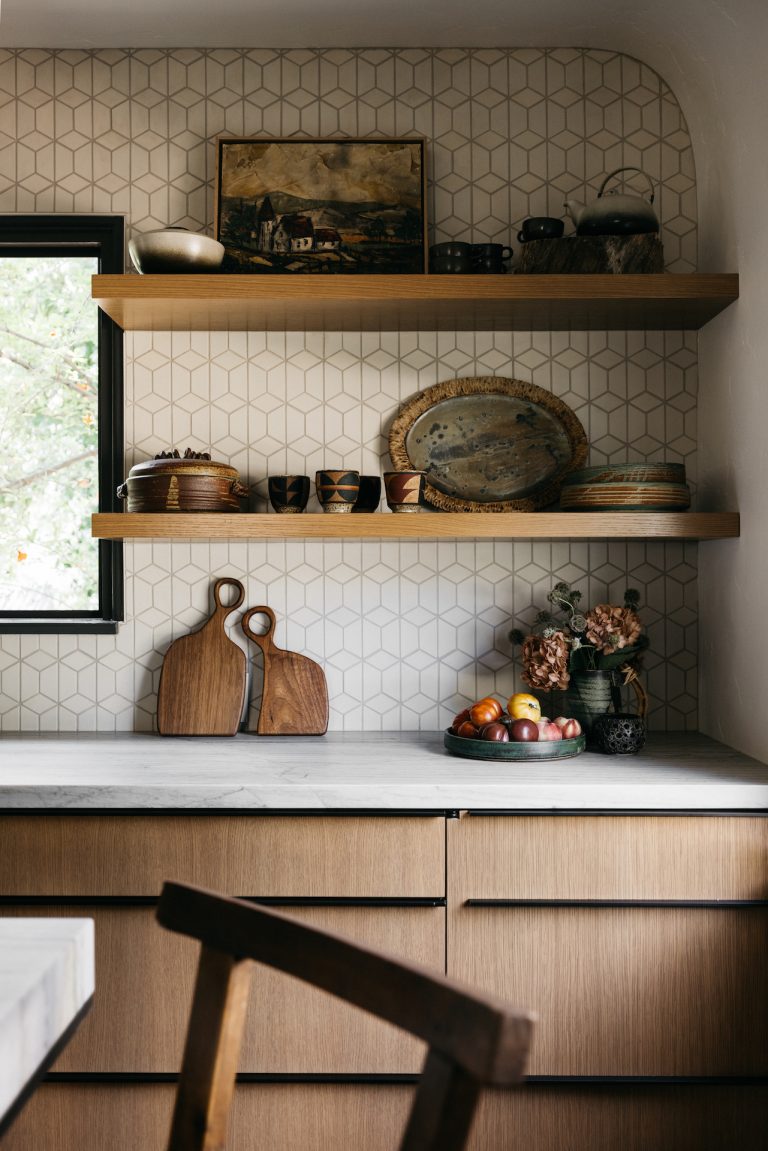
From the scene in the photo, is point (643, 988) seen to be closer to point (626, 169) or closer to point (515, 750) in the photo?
point (515, 750)

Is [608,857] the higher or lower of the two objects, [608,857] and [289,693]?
the lower

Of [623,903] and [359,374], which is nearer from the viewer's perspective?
[623,903]

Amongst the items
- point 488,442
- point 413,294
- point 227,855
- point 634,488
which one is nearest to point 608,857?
point 227,855

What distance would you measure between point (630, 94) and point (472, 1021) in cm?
259

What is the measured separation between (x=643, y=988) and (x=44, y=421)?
2.10 meters

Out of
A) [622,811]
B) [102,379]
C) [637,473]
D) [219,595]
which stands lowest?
[622,811]

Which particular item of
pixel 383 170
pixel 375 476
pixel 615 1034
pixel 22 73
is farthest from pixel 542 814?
pixel 22 73

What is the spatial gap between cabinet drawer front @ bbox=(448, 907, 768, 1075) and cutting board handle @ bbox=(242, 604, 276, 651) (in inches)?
39.1

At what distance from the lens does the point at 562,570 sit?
258 centimetres

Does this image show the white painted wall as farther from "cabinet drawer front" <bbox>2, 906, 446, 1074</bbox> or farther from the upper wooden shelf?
"cabinet drawer front" <bbox>2, 906, 446, 1074</bbox>

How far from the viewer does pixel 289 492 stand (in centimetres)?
235

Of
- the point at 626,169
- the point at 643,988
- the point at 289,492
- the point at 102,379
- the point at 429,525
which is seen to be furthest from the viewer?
the point at 102,379

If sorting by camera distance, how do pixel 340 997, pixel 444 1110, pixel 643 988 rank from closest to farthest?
pixel 444 1110 < pixel 340 997 < pixel 643 988

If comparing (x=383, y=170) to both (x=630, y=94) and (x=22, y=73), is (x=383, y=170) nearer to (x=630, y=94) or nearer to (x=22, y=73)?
(x=630, y=94)
